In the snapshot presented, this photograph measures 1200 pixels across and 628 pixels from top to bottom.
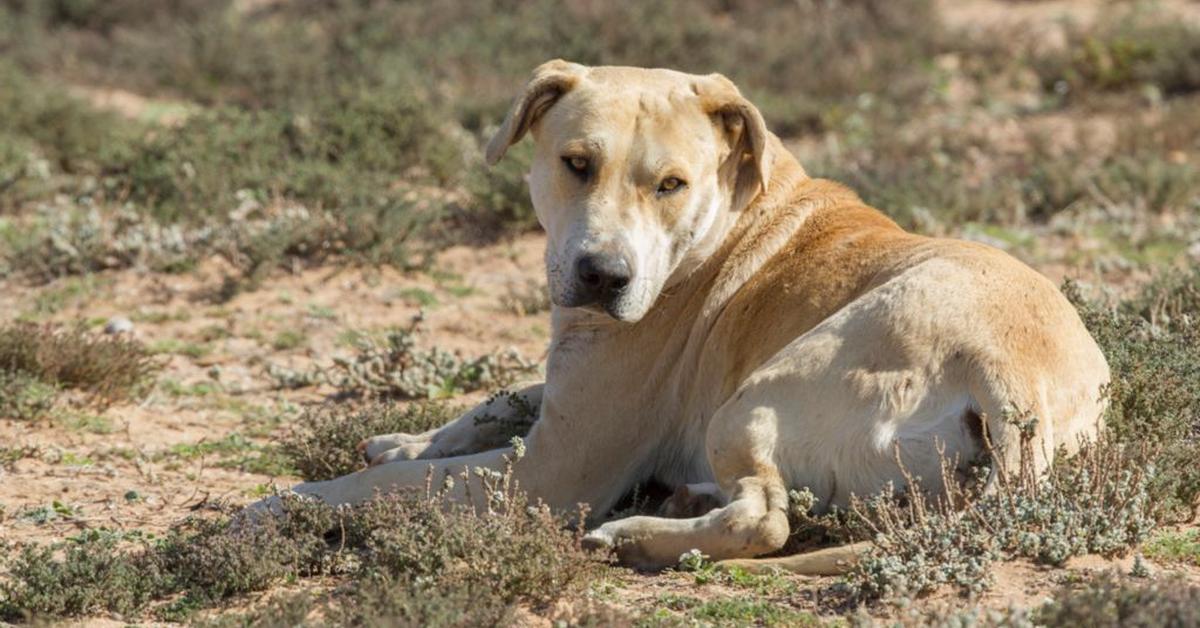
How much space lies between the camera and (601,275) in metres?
5.42

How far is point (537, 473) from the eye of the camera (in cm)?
564

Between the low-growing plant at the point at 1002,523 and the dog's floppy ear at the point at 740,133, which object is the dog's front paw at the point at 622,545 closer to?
the low-growing plant at the point at 1002,523

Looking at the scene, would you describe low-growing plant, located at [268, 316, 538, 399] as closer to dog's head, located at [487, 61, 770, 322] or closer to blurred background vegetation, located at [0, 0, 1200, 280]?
blurred background vegetation, located at [0, 0, 1200, 280]

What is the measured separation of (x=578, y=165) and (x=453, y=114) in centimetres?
751

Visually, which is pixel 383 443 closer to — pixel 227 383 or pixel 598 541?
pixel 598 541

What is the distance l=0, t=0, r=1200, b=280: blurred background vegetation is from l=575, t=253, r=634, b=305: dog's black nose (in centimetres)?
440

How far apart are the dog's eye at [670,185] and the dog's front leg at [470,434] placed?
1.36 metres

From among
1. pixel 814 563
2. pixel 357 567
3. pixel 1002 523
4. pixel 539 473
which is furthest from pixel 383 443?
pixel 1002 523

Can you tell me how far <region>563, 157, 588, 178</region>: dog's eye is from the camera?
18.5 ft

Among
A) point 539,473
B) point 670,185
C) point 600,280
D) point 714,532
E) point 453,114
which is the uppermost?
point 670,185

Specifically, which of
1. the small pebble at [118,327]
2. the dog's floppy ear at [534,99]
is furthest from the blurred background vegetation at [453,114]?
the dog's floppy ear at [534,99]

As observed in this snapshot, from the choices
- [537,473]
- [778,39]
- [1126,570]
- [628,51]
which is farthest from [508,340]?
[778,39]

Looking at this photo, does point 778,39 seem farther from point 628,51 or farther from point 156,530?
point 156,530

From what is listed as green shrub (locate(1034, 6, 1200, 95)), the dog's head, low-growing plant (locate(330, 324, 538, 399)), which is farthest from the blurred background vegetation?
the dog's head
